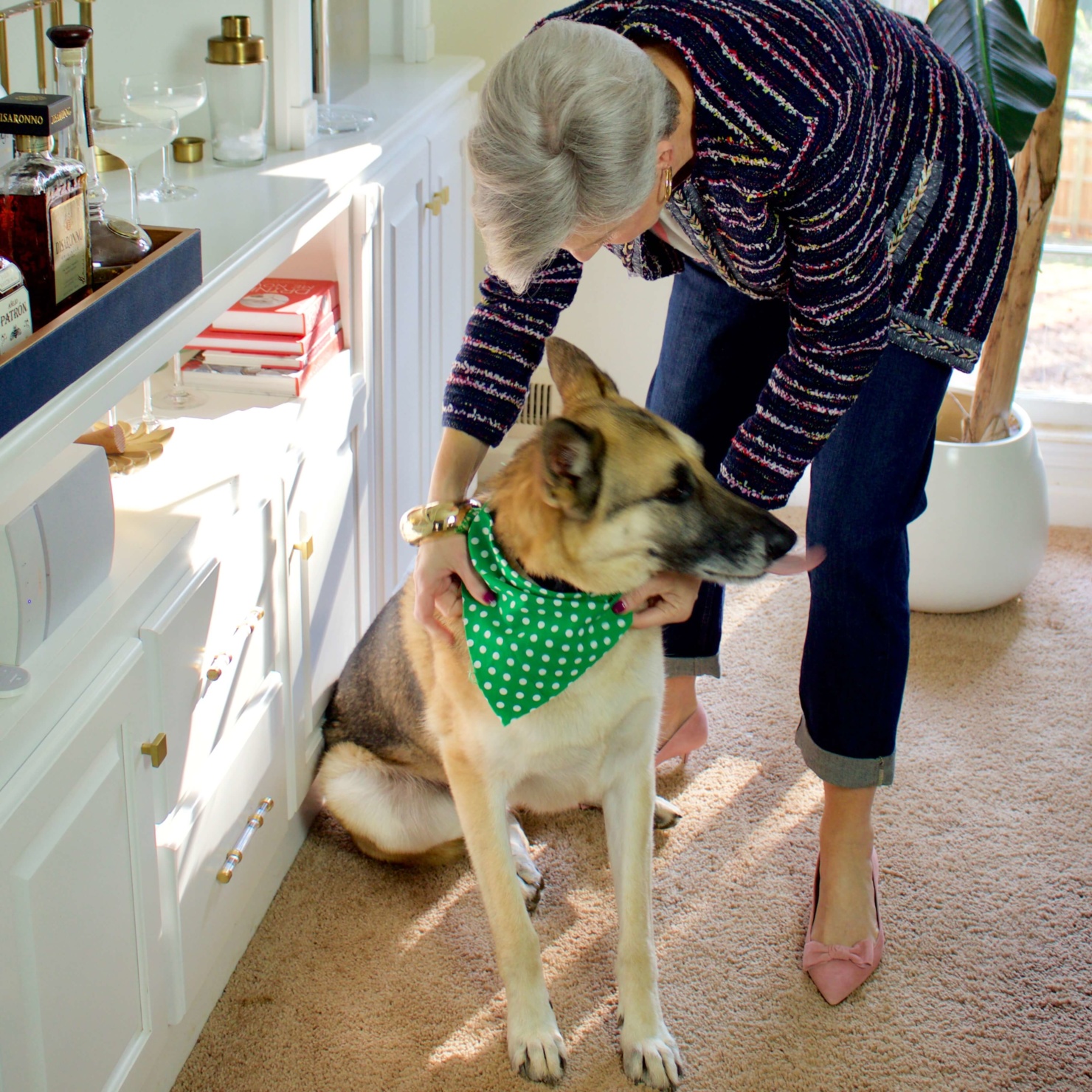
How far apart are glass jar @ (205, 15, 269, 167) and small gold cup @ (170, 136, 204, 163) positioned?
3 cm

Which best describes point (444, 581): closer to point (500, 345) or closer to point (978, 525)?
point (500, 345)

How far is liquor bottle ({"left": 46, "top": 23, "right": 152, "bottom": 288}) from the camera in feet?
4.00

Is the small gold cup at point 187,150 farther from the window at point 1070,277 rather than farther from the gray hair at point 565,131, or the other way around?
the window at point 1070,277

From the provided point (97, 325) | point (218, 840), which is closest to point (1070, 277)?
point (218, 840)

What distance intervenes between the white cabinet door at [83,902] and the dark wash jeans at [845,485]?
91 cm

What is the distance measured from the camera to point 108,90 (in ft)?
5.78

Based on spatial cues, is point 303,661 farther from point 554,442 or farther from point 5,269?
point 5,269

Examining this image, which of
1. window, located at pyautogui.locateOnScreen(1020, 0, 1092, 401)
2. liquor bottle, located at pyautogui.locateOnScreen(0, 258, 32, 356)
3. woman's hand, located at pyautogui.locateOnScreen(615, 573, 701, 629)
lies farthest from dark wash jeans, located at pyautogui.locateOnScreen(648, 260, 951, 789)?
window, located at pyautogui.locateOnScreen(1020, 0, 1092, 401)

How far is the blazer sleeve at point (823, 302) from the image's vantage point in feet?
4.01

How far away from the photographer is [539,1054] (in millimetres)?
1531

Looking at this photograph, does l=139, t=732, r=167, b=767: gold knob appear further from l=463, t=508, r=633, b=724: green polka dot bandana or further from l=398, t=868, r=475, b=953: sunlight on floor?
l=398, t=868, r=475, b=953: sunlight on floor

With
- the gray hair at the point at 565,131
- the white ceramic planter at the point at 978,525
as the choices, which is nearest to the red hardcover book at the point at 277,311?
the gray hair at the point at 565,131

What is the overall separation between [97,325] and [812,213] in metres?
0.71

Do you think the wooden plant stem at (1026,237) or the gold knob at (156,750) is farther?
the wooden plant stem at (1026,237)
